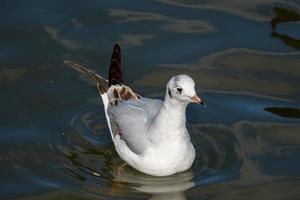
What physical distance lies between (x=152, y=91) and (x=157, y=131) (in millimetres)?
1806

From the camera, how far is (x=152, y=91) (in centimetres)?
978

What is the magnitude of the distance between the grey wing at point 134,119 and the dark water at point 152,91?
35 cm

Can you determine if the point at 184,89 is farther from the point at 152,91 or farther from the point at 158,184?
the point at 152,91

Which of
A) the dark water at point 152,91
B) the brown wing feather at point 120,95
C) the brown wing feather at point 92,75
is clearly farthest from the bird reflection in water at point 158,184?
the brown wing feather at point 92,75

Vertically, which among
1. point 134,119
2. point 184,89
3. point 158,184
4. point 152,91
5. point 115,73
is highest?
point 184,89

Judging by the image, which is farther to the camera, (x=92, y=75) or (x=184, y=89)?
(x=92, y=75)

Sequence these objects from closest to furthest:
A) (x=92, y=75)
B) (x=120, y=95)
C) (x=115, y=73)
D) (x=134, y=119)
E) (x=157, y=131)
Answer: (x=157, y=131)
(x=134, y=119)
(x=120, y=95)
(x=115, y=73)
(x=92, y=75)

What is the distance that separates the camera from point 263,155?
8.75 m

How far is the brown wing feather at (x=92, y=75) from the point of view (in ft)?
30.2

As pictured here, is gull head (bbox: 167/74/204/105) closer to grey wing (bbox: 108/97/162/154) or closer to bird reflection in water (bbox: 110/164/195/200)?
grey wing (bbox: 108/97/162/154)

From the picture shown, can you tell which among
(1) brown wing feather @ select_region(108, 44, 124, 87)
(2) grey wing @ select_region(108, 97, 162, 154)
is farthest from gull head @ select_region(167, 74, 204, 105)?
(1) brown wing feather @ select_region(108, 44, 124, 87)

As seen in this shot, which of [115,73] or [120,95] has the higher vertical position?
[115,73]

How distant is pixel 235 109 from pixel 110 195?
2189 millimetres

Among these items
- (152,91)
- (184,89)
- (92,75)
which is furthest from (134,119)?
(152,91)
